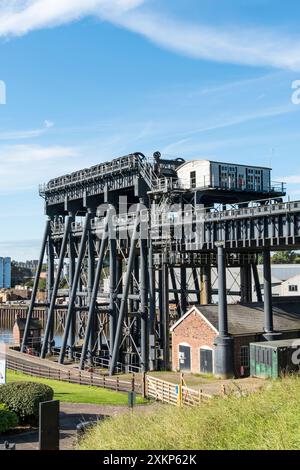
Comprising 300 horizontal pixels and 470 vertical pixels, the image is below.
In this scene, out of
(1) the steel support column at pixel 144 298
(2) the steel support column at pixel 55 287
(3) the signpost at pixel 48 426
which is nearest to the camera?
(3) the signpost at pixel 48 426

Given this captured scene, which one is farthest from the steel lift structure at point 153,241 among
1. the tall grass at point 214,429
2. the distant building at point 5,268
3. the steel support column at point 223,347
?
the distant building at point 5,268

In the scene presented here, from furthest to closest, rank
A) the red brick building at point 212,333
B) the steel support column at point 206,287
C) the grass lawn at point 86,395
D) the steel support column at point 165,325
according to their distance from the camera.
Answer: the steel support column at point 206,287
the steel support column at point 165,325
the red brick building at point 212,333
the grass lawn at point 86,395

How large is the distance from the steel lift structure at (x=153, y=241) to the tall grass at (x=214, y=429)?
1675 cm

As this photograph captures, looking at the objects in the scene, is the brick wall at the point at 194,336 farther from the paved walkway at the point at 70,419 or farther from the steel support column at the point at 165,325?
the paved walkway at the point at 70,419

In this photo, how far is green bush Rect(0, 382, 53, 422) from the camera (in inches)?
820

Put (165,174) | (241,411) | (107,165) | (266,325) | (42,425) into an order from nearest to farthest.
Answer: (42,425)
(241,411)
(266,325)
(165,174)
(107,165)

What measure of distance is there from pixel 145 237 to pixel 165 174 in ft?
18.2

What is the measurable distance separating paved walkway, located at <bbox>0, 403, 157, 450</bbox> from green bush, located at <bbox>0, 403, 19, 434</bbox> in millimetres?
333

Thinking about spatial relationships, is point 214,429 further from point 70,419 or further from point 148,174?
point 148,174

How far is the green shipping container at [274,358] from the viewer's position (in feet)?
103

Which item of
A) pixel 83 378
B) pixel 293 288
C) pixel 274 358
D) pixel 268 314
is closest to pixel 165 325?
pixel 268 314
